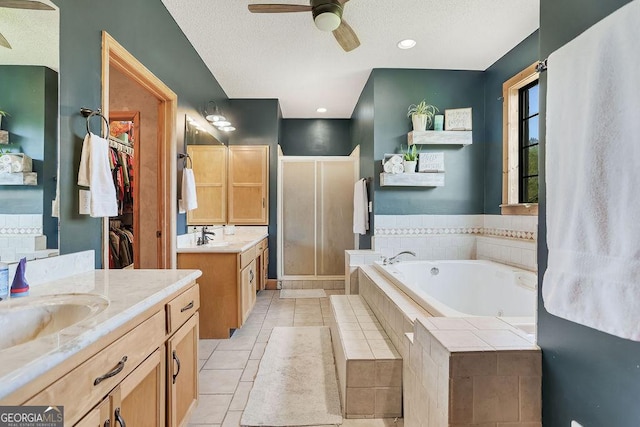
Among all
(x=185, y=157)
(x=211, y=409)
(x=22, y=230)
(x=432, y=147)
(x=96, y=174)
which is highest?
(x=432, y=147)

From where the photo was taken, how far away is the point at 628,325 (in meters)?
0.57

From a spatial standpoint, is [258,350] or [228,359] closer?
[228,359]

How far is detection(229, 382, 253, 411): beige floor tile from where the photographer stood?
1728 millimetres

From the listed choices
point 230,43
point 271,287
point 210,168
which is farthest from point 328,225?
point 230,43

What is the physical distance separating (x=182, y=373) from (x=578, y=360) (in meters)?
1.52

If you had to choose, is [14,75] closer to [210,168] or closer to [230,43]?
[230,43]

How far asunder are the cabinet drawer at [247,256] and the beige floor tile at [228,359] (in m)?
0.72

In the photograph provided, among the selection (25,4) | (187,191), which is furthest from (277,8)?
(187,191)

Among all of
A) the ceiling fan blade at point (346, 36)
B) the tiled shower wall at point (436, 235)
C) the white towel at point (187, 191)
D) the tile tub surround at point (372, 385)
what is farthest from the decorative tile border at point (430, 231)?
the white towel at point (187, 191)

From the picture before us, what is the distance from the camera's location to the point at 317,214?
15.0ft

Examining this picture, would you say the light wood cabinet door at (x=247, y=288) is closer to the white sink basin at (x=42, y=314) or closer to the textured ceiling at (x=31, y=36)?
the white sink basin at (x=42, y=314)

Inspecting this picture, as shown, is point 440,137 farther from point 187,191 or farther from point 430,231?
point 187,191

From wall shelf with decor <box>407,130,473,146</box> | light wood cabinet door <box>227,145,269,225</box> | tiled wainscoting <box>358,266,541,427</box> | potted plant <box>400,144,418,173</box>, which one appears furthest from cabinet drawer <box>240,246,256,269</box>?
wall shelf with decor <box>407,130,473,146</box>

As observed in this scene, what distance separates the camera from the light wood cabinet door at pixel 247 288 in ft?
9.04
